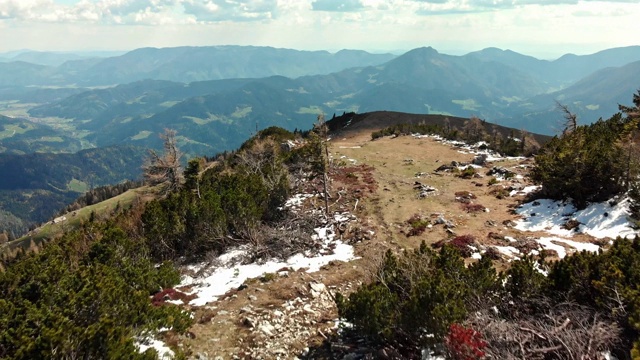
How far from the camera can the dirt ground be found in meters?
12.2

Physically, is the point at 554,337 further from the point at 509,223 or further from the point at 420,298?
the point at 509,223

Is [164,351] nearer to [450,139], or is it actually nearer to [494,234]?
[494,234]

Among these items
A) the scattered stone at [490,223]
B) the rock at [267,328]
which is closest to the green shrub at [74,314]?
the rock at [267,328]

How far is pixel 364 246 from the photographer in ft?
66.8

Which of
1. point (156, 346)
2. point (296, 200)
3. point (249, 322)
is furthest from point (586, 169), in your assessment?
point (156, 346)

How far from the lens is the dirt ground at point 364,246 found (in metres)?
12.2

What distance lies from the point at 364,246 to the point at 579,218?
13714 millimetres

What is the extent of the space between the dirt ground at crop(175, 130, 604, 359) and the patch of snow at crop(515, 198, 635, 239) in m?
0.97

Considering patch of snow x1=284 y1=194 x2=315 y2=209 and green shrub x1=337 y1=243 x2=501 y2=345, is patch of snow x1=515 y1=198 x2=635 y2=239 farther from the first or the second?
patch of snow x1=284 y1=194 x2=315 y2=209

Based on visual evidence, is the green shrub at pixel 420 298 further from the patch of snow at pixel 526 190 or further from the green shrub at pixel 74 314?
the patch of snow at pixel 526 190

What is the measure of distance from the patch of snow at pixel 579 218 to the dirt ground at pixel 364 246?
38.2 inches

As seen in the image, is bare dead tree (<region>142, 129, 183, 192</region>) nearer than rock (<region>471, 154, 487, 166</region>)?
Yes

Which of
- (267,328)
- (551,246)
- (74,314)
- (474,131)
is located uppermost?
(74,314)

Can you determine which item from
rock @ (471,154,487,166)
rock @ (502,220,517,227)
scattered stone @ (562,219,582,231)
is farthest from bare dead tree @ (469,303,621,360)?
rock @ (471,154,487,166)
